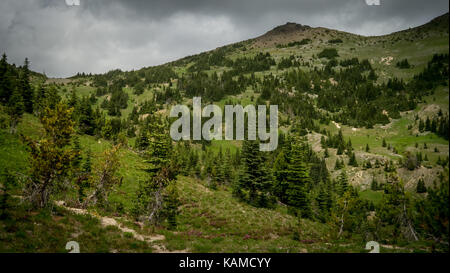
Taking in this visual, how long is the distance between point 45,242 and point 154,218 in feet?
39.7

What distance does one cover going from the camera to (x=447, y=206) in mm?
7074

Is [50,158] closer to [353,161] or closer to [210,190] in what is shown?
[210,190]

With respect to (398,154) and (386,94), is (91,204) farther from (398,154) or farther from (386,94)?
(386,94)

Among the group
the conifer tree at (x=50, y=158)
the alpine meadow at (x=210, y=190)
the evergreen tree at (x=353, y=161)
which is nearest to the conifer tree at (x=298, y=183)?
the alpine meadow at (x=210, y=190)

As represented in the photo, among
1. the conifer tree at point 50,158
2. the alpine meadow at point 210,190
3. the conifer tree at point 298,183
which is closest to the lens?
the alpine meadow at point 210,190

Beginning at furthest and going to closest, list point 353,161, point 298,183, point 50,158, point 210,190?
point 353,161 → point 210,190 → point 298,183 → point 50,158

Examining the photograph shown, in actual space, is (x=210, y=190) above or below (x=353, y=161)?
above

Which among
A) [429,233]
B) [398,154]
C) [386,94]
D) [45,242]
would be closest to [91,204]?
[45,242]

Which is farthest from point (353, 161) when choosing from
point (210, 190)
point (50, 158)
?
point (50, 158)

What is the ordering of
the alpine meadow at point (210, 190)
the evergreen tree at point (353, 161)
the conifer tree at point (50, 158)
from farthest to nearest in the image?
1. the evergreen tree at point (353, 161)
2. the conifer tree at point (50, 158)
3. the alpine meadow at point (210, 190)

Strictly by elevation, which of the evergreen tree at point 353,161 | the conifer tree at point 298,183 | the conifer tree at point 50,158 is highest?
the conifer tree at point 50,158

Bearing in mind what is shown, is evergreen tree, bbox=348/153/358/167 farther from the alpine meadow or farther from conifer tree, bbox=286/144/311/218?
conifer tree, bbox=286/144/311/218

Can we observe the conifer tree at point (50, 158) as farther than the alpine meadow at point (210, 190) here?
Yes

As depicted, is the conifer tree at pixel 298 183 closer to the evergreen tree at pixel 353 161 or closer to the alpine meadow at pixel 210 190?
the alpine meadow at pixel 210 190
